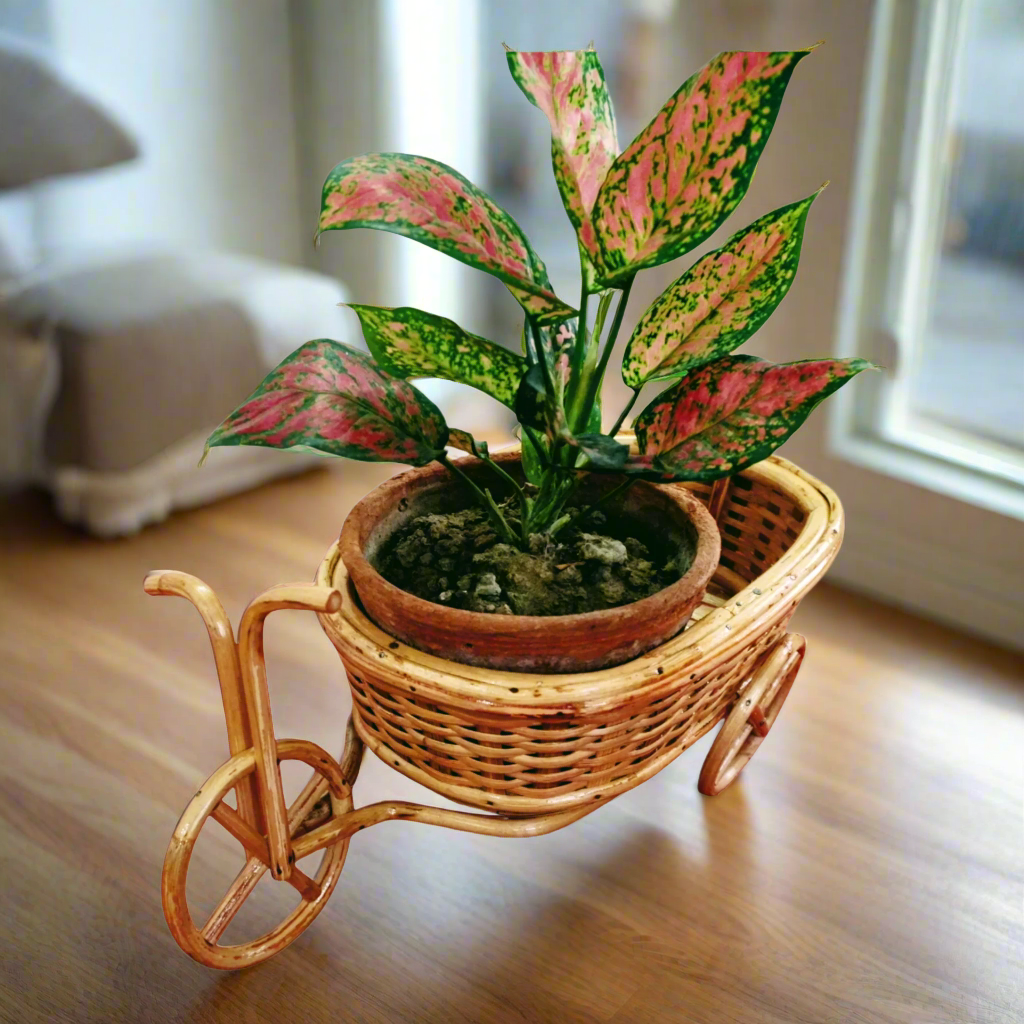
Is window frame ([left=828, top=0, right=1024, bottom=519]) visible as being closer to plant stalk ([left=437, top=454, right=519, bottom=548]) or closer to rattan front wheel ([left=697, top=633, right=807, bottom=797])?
rattan front wheel ([left=697, top=633, right=807, bottom=797])

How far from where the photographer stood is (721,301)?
30.2 inches

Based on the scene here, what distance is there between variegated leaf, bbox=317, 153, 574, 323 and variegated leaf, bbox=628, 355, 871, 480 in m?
0.13

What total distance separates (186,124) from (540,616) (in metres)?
1.84

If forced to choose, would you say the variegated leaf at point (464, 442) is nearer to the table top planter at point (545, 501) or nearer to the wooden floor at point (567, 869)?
the table top planter at point (545, 501)

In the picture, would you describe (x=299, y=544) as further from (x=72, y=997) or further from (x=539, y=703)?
(x=539, y=703)

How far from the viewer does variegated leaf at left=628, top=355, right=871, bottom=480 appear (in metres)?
0.72

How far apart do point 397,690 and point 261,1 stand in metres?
1.93

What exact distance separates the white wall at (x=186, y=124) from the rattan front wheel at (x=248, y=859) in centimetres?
135

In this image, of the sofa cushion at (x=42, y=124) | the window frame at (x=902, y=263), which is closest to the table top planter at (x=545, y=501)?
the window frame at (x=902, y=263)

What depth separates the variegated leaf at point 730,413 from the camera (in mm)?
718

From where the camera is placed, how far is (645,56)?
200 centimetres

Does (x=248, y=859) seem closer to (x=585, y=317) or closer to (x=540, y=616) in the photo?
(x=540, y=616)

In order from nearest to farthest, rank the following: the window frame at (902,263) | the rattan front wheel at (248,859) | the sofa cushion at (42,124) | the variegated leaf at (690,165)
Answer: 1. the variegated leaf at (690,165)
2. the rattan front wheel at (248,859)
3. the window frame at (902,263)
4. the sofa cushion at (42,124)

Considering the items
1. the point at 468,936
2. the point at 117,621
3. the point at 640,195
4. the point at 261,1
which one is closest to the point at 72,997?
the point at 468,936
